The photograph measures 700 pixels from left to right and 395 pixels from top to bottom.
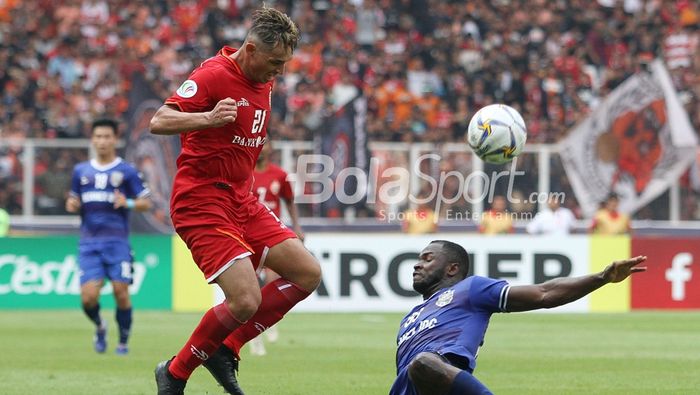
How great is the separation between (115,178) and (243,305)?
619 cm

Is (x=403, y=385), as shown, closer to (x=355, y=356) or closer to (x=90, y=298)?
(x=355, y=356)

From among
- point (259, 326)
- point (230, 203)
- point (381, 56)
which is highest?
point (381, 56)

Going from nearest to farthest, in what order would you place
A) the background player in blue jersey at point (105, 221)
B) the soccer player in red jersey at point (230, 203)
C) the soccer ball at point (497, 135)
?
1. the soccer player in red jersey at point (230, 203)
2. the soccer ball at point (497, 135)
3. the background player in blue jersey at point (105, 221)

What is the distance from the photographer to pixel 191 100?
7.79m

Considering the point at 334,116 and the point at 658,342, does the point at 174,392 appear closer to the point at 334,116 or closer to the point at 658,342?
the point at 658,342

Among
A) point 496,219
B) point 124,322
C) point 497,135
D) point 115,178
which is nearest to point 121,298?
point 124,322

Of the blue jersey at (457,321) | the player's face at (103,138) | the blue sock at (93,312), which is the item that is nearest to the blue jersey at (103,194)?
the player's face at (103,138)

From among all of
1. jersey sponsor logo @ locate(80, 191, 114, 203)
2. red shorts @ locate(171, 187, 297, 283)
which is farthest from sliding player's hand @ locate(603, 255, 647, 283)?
jersey sponsor logo @ locate(80, 191, 114, 203)

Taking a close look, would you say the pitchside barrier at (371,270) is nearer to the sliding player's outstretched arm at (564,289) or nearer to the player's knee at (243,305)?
the player's knee at (243,305)

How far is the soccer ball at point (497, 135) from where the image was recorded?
34.4ft

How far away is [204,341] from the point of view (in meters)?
7.94

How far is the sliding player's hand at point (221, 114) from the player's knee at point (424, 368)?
1.97 meters

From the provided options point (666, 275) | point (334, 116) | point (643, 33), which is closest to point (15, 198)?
point (334, 116)

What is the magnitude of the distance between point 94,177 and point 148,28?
46.0 ft
